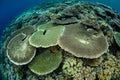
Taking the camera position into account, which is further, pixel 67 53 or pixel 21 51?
pixel 21 51

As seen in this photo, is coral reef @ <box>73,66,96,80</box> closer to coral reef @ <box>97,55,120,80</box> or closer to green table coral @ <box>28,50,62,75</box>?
coral reef @ <box>97,55,120,80</box>

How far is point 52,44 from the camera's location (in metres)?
4.90

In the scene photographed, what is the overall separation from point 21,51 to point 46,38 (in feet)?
2.86

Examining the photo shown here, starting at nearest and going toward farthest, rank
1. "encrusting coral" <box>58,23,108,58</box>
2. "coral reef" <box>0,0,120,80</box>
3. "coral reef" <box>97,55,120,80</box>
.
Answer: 1. "encrusting coral" <box>58,23,108,58</box>
2. "coral reef" <box>0,0,120,80</box>
3. "coral reef" <box>97,55,120,80</box>

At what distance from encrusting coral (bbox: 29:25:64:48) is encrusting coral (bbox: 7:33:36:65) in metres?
0.23

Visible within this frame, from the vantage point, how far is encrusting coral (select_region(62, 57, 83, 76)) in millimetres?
4840

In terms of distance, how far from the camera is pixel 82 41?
4910 mm

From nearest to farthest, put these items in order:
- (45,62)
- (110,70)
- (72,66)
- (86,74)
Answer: (72,66) < (86,74) < (45,62) < (110,70)

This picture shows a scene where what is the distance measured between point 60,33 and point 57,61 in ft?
2.47

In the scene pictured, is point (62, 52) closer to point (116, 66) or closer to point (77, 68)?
point (77, 68)

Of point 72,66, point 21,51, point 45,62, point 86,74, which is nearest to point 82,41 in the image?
point 72,66

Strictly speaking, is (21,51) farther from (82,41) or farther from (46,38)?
(82,41)

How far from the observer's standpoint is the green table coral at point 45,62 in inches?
193

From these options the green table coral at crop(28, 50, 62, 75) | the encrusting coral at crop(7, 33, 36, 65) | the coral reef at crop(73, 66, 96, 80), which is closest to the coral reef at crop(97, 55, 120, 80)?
the coral reef at crop(73, 66, 96, 80)
